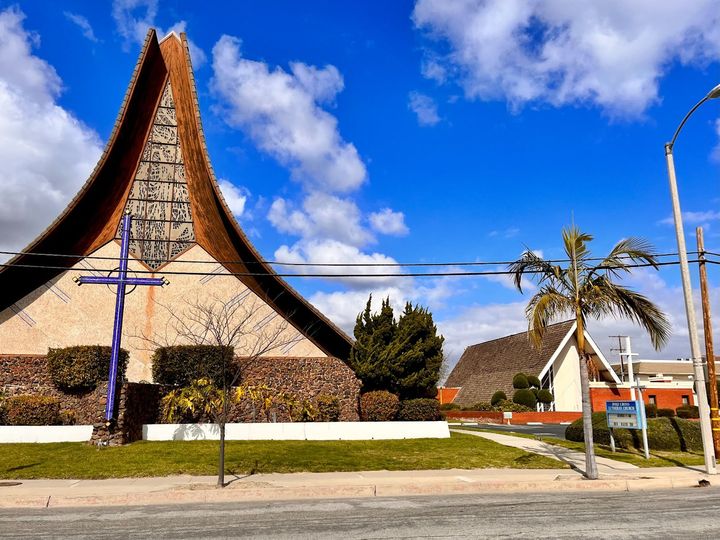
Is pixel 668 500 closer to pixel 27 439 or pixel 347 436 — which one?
pixel 347 436

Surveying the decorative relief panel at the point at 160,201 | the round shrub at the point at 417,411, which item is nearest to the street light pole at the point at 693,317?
the round shrub at the point at 417,411

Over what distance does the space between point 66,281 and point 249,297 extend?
8.10 meters

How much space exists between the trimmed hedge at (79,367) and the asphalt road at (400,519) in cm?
1105

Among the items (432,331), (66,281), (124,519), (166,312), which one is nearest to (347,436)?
(432,331)

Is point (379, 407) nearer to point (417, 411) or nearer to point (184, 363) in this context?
point (417, 411)

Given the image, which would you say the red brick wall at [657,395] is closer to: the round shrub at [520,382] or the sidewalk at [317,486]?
the round shrub at [520,382]

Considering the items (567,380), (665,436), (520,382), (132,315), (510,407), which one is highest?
(132,315)

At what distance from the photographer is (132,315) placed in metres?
24.2

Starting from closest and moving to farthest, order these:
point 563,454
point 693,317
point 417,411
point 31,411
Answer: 1. point 693,317
2. point 563,454
3. point 31,411
4. point 417,411

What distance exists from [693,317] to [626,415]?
4.06m

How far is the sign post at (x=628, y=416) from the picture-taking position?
16.4 metres

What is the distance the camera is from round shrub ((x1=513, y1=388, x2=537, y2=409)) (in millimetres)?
38438

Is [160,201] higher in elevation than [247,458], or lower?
higher

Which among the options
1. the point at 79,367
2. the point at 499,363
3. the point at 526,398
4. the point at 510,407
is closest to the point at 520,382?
the point at 526,398
